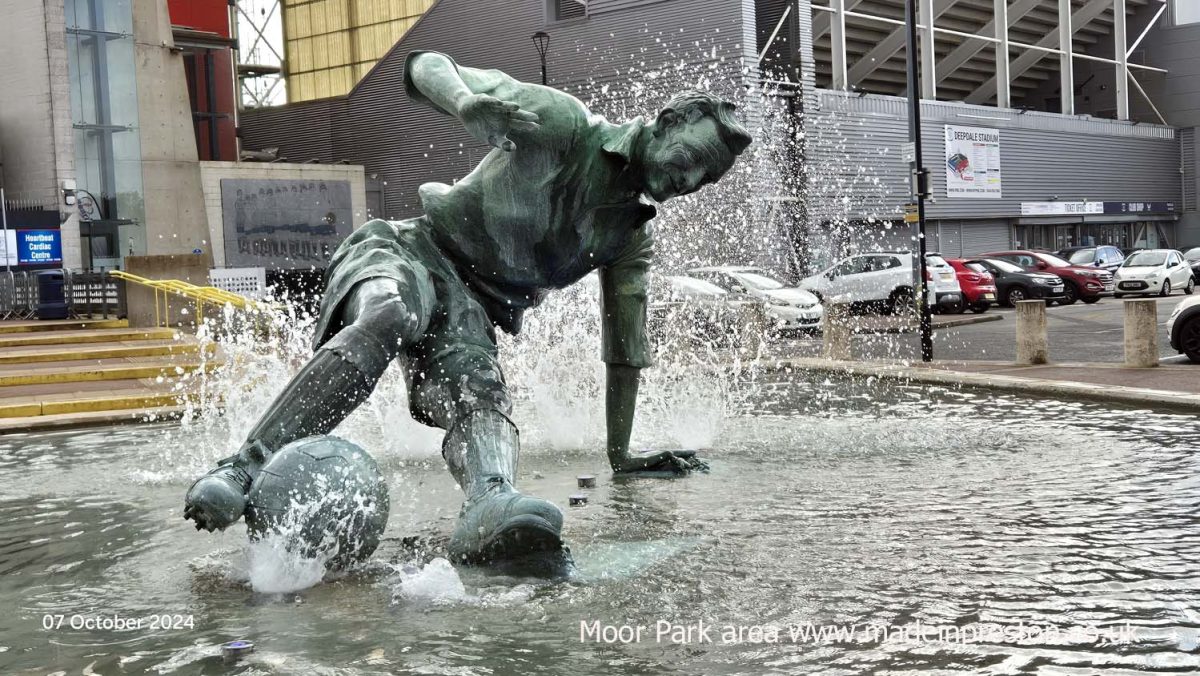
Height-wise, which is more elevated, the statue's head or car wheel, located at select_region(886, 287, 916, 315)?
the statue's head

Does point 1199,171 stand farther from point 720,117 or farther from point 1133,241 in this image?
point 720,117

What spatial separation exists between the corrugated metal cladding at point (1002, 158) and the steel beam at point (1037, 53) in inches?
121

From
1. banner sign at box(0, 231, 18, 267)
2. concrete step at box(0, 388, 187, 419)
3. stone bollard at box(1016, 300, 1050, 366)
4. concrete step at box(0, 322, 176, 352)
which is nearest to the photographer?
concrete step at box(0, 388, 187, 419)

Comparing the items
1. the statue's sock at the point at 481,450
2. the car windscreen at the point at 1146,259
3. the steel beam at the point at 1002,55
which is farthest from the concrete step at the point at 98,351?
the steel beam at the point at 1002,55

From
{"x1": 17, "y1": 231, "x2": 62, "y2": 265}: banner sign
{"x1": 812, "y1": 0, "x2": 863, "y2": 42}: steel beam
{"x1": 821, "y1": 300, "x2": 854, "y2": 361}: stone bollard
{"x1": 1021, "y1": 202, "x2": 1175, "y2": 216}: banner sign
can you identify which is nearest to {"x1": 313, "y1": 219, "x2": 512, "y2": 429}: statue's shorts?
{"x1": 821, "y1": 300, "x2": 854, "y2": 361}: stone bollard

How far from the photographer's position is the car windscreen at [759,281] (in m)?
22.1

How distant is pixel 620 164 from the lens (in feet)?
14.6

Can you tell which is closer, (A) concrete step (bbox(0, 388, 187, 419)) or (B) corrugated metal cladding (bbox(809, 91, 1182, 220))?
(A) concrete step (bbox(0, 388, 187, 419))

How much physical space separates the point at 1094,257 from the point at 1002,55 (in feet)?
30.5

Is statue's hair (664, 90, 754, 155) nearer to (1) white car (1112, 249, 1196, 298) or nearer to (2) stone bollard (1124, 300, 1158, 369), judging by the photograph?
(2) stone bollard (1124, 300, 1158, 369)

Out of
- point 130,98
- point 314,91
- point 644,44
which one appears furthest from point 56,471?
point 314,91

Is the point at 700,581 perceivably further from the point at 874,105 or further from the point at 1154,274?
the point at 874,105

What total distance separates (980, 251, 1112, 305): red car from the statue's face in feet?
90.7

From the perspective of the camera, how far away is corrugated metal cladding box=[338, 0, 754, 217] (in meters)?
30.6
